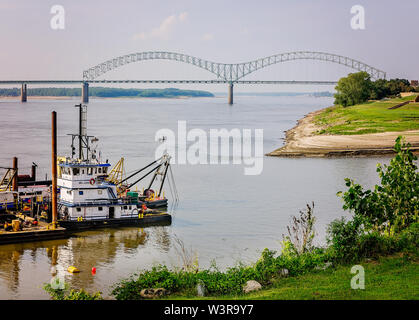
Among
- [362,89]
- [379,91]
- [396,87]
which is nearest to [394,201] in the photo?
[362,89]

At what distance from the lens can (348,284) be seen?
1888 centimetres

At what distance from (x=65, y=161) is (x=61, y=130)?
83338mm

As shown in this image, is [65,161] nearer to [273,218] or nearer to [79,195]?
[79,195]

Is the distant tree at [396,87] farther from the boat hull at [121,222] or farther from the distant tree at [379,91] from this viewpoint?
the boat hull at [121,222]

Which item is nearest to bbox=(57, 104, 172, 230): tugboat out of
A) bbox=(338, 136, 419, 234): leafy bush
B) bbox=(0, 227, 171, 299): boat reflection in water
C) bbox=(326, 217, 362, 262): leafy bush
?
bbox=(0, 227, 171, 299): boat reflection in water

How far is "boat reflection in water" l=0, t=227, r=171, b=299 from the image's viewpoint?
86.9 ft

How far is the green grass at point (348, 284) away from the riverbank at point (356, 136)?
→ 177ft

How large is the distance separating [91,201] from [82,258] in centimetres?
706

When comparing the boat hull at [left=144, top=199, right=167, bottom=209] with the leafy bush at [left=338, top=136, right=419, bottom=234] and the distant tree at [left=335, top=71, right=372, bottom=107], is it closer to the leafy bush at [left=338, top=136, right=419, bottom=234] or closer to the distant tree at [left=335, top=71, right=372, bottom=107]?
the leafy bush at [left=338, top=136, right=419, bottom=234]

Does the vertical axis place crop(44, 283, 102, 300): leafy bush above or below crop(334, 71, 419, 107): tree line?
below

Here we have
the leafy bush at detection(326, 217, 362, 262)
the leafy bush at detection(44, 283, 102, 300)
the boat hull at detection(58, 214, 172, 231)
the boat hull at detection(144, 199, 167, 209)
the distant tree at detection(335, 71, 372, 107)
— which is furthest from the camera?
the distant tree at detection(335, 71, 372, 107)

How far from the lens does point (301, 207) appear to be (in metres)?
43.6

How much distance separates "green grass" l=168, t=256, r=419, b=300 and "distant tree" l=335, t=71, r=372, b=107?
12486cm
